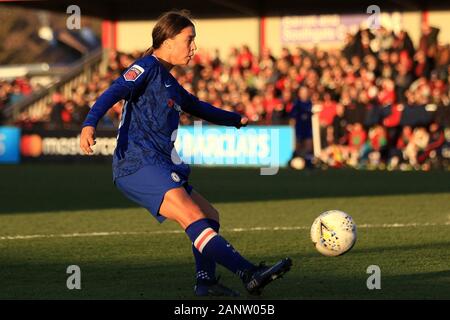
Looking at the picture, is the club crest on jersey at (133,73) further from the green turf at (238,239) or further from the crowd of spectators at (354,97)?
the crowd of spectators at (354,97)

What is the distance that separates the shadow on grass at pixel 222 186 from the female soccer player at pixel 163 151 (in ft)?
28.4

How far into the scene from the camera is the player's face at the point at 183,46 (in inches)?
321

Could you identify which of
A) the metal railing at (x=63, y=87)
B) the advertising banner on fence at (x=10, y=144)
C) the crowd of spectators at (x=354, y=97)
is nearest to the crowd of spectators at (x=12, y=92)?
the metal railing at (x=63, y=87)

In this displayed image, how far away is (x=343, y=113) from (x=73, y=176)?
7376mm

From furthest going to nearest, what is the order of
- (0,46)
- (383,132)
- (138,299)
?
1. (0,46)
2. (383,132)
3. (138,299)

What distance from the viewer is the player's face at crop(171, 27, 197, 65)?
8.15m

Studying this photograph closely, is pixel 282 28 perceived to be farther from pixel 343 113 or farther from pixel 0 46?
pixel 0 46

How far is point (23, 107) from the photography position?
39.8 meters

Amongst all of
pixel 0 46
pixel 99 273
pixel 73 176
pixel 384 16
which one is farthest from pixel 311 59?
pixel 0 46

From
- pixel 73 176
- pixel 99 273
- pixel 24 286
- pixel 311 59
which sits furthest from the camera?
pixel 311 59

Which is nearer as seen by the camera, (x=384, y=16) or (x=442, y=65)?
(x=442, y=65)

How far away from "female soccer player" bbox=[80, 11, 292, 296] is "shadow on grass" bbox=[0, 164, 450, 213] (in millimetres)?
8654

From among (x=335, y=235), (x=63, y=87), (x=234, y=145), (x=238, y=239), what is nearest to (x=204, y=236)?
(x=335, y=235)

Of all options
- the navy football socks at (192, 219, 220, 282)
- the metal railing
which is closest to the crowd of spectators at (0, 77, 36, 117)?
the metal railing
